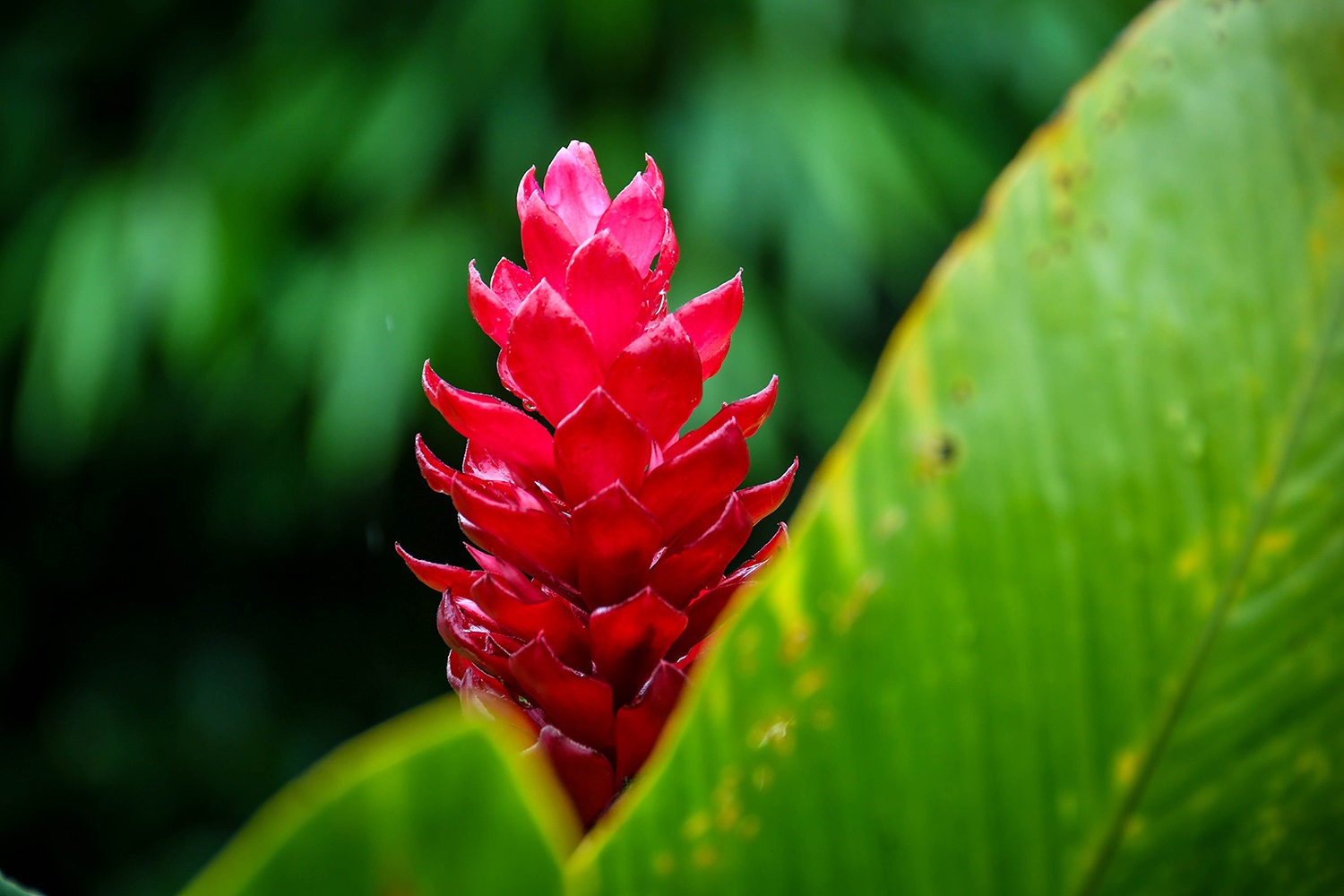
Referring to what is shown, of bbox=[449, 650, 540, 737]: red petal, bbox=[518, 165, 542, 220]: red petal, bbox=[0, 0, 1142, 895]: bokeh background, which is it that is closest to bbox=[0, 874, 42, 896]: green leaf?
bbox=[449, 650, 540, 737]: red petal

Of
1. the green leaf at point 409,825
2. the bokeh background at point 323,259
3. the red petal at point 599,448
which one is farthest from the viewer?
the bokeh background at point 323,259

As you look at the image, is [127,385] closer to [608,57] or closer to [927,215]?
[608,57]

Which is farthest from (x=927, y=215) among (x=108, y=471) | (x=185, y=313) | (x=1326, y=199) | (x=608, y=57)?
(x=1326, y=199)

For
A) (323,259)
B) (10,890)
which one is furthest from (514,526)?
(323,259)

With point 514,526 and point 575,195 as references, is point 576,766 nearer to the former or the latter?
point 514,526

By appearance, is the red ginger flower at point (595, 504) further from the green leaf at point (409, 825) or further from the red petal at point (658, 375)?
the green leaf at point (409, 825)

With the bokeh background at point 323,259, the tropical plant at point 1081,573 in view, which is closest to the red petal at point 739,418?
the tropical plant at point 1081,573
